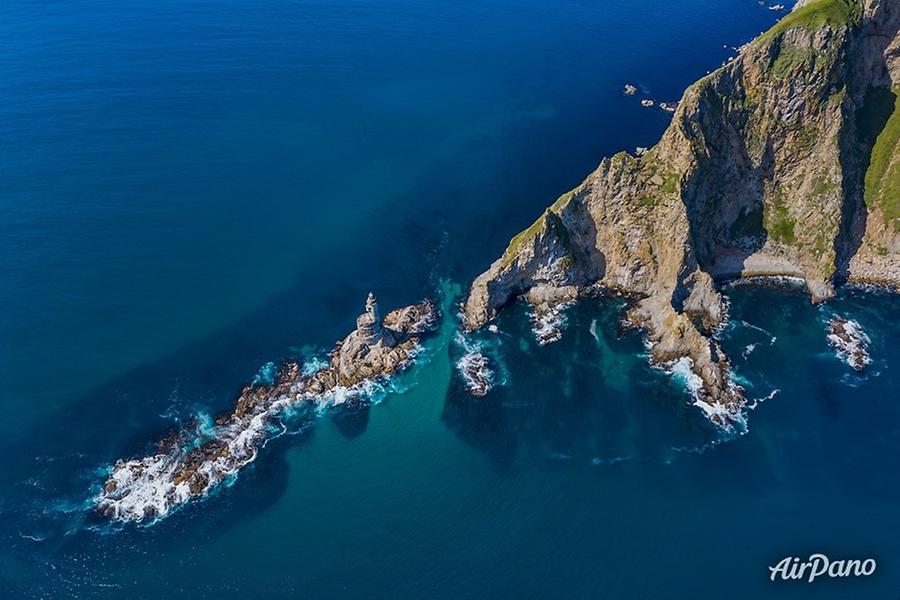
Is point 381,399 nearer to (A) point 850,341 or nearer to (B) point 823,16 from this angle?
(A) point 850,341

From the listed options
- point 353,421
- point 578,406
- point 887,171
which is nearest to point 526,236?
point 578,406

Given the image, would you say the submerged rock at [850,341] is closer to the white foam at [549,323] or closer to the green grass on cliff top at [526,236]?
the white foam at [549,323]

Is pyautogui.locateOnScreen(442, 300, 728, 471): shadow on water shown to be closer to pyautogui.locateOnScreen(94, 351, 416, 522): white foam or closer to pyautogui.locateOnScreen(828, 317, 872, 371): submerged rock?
pyautogui.locateOnScreen(94, 351, 416, 522): white foam

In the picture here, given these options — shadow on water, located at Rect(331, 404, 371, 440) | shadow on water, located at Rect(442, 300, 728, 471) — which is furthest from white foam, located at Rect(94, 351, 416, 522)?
shadow on water, located at Rect(442, 300, 728, 471)

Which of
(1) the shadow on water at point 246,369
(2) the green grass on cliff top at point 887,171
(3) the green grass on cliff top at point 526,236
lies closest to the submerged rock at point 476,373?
(1) the shadow on water at point 246,369

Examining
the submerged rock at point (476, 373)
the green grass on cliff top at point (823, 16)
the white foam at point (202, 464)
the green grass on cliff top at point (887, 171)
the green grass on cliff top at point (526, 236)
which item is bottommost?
the white foam at point (202, 464)

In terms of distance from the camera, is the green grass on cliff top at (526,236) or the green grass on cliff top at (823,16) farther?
the green grass on cliff top at (823,16)
